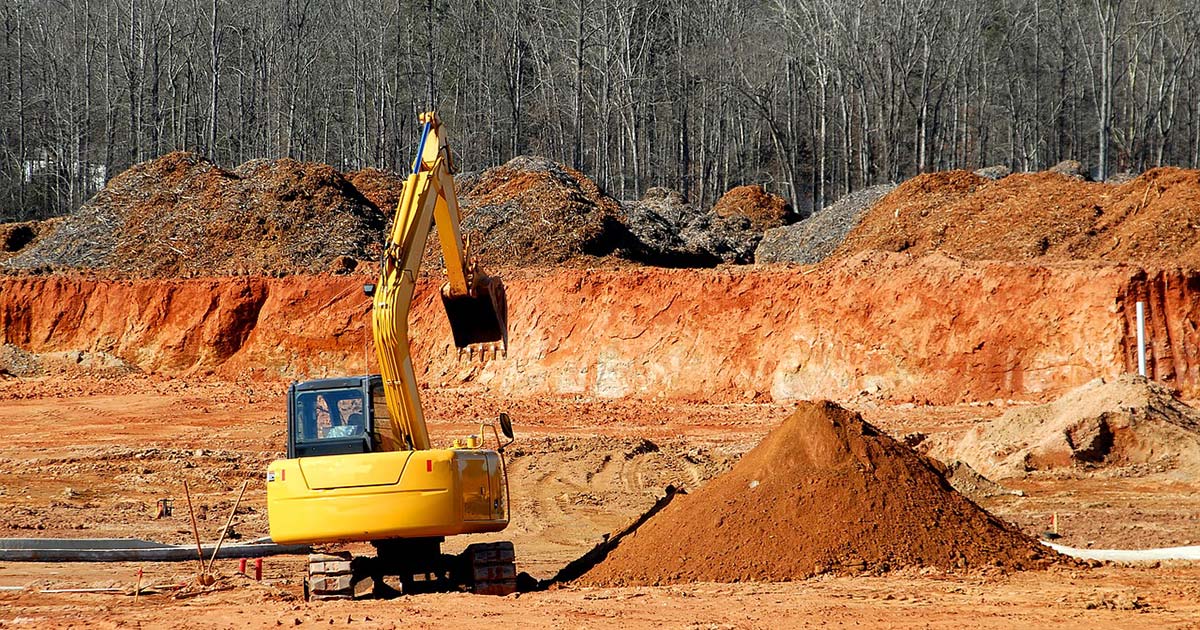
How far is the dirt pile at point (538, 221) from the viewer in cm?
3359

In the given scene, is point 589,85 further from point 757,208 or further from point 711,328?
point 711,328

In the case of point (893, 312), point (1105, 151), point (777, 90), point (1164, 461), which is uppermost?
point (777, 90)

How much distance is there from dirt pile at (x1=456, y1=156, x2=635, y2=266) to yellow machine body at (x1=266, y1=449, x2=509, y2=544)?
2237cm

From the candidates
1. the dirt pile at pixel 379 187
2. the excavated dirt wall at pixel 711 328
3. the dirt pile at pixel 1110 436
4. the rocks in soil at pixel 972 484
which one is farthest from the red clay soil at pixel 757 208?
the rocks in soil at pixel 972 484

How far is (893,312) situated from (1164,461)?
815 centimetres

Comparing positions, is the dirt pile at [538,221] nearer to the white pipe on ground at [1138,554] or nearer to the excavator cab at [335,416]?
the excavator cab at [335,416]

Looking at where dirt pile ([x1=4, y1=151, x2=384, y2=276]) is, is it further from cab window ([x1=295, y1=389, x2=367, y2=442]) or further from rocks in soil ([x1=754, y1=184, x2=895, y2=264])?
cab window ([x1=295, y1=389, x2=367, y2=442])

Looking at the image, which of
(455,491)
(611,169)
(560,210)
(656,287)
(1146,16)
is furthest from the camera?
(611,169)

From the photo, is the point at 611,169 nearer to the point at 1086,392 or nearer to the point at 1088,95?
the point at 1088,95

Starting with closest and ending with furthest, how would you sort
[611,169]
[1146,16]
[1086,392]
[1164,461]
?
[1164,461] < [1086,392] < [1146,16] < [611,169]

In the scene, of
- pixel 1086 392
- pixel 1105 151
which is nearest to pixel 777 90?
pixel 1105 151

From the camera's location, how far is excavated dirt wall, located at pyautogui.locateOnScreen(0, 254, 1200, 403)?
75.0ft

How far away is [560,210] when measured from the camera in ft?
114

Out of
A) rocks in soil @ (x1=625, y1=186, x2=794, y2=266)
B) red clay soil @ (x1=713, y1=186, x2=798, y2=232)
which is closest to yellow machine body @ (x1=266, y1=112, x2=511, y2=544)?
rocks in soil @ (x1=625, y1=186, x2=794, y2=266)
